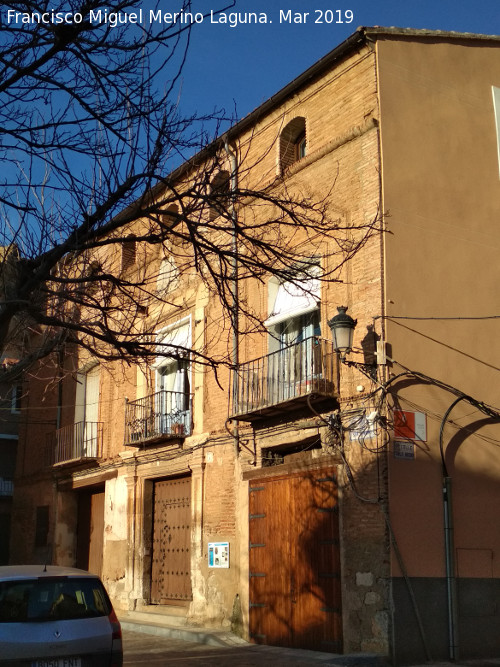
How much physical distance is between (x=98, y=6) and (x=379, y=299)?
6424 mm

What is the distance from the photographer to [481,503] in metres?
11.7

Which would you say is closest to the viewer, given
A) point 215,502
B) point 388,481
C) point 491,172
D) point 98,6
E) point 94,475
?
point 98,6

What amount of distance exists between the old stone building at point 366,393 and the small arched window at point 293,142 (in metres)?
0.03

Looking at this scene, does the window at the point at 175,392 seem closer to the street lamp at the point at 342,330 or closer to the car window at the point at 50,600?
the street lamp at the point at 342,330

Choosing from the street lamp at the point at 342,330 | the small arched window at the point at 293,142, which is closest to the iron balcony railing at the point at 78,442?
the small arched window at the point at 293,142

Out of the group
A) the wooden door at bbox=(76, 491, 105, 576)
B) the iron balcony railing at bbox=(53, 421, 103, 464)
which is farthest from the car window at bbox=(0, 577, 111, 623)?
the wooden door at bbox=(76, 491, 105, 576)

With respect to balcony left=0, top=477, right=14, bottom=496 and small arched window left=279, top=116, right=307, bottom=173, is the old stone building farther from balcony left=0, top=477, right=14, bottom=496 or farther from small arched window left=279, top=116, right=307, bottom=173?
balcony left=0, top=477, right=14, bottom=496

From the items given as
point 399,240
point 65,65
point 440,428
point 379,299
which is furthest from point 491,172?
point 65,65

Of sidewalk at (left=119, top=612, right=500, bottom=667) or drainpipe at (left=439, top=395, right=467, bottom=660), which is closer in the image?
sidewalk at (left=119, top=612, right=500, bottom=667)

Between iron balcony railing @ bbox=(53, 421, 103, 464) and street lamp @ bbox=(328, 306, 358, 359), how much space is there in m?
9.27

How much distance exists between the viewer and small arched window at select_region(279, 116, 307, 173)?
46.8ft

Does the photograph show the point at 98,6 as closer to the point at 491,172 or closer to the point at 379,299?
the point at 379,299

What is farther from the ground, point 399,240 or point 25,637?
point 399,240

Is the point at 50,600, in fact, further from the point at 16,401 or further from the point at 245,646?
the point at 16,401
